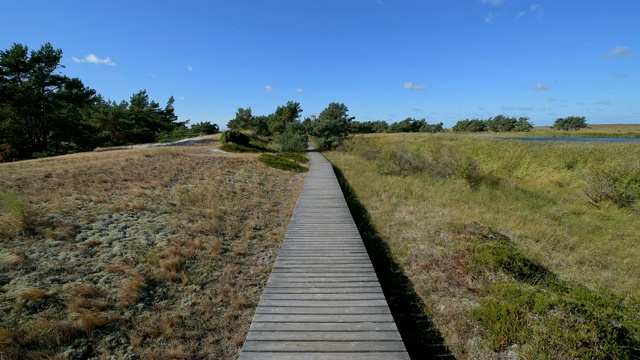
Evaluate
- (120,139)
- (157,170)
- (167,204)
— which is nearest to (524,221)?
(167,204)

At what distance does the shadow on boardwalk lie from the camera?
392 cm

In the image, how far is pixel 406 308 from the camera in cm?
489

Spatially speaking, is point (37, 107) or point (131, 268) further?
point (37, 107)

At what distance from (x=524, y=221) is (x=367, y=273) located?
6.85m

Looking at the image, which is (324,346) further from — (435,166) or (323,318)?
(435,166)

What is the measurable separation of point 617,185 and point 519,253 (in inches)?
335

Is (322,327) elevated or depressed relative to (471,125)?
depressed

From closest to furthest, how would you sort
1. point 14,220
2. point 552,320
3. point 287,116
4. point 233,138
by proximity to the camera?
point 552,320 → point 14,220 → point 233,138 → point 287,116

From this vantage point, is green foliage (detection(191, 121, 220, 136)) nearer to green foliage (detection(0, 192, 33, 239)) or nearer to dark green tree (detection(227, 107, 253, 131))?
dark green tree (detection(227, 107, 253, 131))

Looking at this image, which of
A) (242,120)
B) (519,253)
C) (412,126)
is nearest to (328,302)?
(519,253)

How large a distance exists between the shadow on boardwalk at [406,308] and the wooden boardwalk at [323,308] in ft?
2.16

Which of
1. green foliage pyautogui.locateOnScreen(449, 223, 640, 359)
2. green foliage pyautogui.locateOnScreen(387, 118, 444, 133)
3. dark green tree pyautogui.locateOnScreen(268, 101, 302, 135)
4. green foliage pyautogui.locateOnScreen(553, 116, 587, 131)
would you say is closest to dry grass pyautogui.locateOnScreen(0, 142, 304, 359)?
green foliage pyautogui.locateOnScreen(449, 223, 640, 359)

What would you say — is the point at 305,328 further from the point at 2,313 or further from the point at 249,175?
the point at 249,175

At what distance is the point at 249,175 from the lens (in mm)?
15367
